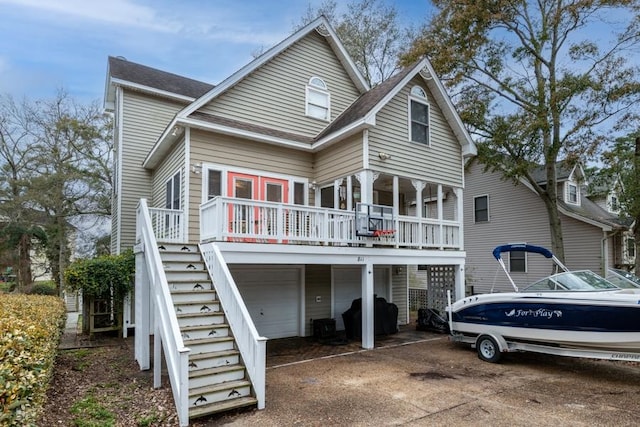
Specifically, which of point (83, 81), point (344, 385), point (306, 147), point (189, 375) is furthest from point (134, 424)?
point (83, 81)

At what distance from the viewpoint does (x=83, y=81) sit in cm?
2012

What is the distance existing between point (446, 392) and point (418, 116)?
725cm

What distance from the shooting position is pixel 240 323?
5.75 meters

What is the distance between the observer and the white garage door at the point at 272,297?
33.4ft

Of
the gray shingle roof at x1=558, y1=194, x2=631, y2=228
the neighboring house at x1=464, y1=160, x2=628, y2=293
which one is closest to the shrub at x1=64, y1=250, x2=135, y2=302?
the neighboring house at x1=464, y1=160, x2=628, y2=293

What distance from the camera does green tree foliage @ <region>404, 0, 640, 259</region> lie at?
14.0 metres

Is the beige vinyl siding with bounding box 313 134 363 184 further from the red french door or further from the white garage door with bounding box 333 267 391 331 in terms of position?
the white garage door with bounding box 333 267 391 331

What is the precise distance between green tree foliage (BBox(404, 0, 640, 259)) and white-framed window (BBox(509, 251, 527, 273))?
2.12 m

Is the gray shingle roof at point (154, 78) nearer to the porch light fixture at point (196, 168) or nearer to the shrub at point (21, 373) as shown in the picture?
the porch light fixture at point (196, 168)

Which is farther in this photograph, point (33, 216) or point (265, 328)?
point (33, 216)

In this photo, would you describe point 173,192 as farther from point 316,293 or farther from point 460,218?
point 460,218

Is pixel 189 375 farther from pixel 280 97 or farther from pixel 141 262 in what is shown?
pixel 280 97

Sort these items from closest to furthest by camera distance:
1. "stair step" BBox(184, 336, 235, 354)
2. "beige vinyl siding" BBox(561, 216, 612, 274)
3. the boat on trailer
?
1. "stair step" BBox(184, 336, 235, 354)
2. the boat on trailer
3. "beige vinyl siding" BBox(561, 216, 612, 274)

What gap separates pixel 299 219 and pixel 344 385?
3462 millimetres
